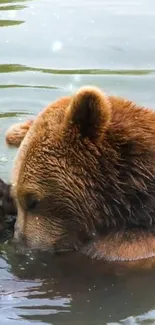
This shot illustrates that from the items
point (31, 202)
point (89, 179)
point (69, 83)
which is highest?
point (89, 179)

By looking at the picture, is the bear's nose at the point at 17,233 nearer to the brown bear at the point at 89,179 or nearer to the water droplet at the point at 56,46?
the brown bear at the point at 89,179

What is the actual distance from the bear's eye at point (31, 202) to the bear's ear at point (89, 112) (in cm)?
63

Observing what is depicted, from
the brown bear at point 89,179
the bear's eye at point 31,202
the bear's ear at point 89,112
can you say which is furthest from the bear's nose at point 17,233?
the bear's ear at point 89,112

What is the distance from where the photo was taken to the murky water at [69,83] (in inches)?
268

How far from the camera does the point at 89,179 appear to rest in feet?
23.0

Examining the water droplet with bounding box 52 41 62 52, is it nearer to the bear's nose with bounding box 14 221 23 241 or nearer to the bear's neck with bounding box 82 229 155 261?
the bear's nose with bounding box 14 221 23 241

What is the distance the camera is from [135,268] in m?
7.26

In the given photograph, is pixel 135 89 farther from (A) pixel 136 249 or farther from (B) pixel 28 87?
(A) pixel 136 249

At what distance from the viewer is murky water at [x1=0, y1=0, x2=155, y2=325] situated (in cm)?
681

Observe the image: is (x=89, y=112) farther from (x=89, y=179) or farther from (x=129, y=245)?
(x=129, y=245)

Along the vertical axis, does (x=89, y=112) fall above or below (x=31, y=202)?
above

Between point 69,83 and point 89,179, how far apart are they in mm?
3496

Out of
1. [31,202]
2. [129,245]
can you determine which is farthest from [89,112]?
[129,245]

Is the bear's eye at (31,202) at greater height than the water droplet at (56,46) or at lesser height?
greater
